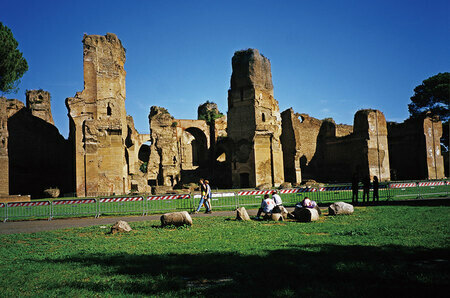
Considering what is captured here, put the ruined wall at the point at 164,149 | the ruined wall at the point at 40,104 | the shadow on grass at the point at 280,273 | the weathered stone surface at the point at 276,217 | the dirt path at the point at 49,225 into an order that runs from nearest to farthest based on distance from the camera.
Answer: the shadow on grass at the point at 280,273
the weathered stone surface at the point at 276,217
the dirt path at the point at 49,225
the ruined wall at the point at 40,104
the ruined wall at the point at 164,149

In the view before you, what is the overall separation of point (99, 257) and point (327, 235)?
4137 millimetres

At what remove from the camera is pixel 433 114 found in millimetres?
36500

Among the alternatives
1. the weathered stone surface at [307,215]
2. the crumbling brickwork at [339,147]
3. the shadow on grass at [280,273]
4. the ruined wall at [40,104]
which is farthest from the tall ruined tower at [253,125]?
the shadow on grass at [280,273]

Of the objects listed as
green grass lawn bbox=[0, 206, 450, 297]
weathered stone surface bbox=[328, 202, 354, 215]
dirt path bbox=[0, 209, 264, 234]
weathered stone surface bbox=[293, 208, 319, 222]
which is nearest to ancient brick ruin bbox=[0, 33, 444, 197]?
dirt path bbox=[0, 209, 264, 234]

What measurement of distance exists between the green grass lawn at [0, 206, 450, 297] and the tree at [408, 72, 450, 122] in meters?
33.4

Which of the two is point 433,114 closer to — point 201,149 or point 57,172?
point 201,149

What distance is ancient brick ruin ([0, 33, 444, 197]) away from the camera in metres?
26.1

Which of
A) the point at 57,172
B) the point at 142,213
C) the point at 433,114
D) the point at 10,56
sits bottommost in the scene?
the point at 142,213

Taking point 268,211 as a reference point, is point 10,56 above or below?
above

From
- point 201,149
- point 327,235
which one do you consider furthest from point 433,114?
point 327,235

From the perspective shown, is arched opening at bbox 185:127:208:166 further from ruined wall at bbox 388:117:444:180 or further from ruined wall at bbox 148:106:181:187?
ruined wall at bbox 388:117:444:180

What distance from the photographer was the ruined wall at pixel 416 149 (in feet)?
119

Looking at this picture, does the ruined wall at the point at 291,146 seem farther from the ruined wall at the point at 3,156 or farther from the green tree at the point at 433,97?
the ruined wall at the point at 3,156

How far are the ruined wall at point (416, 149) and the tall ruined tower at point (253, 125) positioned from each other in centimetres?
1562
